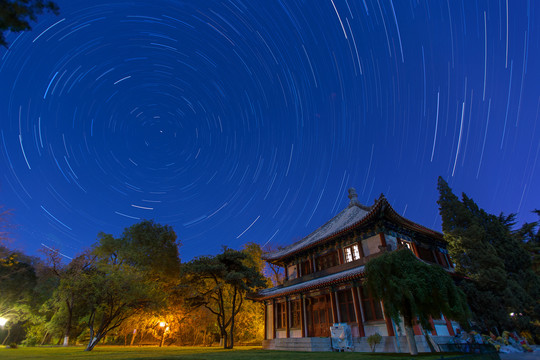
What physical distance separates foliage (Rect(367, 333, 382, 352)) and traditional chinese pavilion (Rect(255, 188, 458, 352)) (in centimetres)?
31

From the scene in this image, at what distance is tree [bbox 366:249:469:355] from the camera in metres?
8.72

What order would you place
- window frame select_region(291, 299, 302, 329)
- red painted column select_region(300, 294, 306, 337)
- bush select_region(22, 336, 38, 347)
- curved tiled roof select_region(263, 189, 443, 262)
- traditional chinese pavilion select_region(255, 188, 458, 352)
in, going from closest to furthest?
traditional chinese pavilion select_region(255, 188, 458, 352) → curved tiled roof select_region(263, 189, 443, 262) → red painted column select_region(300, 294, 306, 337) → window frame select_region(291, 299, 302, 329) → bush select_region(22, 336, 38, 347)

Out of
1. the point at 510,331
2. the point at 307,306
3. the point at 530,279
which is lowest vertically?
the point at 510,331

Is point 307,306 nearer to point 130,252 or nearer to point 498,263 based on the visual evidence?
point 498,263

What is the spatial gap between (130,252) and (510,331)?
3685 cm

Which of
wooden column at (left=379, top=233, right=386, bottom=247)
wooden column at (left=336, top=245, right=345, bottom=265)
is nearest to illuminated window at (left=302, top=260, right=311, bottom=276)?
wooden column at (left=336, top=245, right=345, bottom=265)

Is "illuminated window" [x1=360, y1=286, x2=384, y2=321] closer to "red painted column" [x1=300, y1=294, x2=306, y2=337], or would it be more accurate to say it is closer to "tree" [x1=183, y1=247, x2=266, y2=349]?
"red painted column" [x1=300, y1=294, x2=306, y2=337]

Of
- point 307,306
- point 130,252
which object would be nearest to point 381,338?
point 307,306

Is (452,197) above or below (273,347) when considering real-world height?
above

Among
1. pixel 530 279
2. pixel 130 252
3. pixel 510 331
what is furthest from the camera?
pixel 130 252

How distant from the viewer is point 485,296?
1507 centimetres

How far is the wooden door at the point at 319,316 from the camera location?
55.0ft

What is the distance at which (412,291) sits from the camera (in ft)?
29.1

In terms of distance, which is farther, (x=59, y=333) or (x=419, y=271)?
(x=59, y=333)
